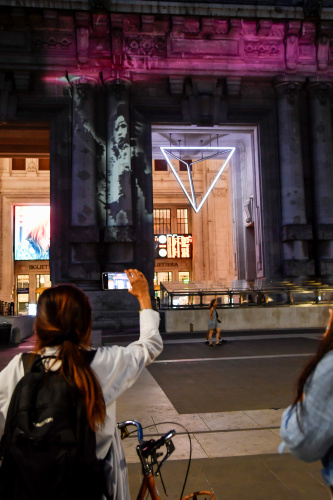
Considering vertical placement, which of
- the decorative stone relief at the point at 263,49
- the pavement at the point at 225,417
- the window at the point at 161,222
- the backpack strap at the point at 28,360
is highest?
the decorative stone relief at the point at 263,49

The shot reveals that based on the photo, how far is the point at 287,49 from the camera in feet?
88.6

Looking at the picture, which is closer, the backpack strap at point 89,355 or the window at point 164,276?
the backpack strap at point 89,355

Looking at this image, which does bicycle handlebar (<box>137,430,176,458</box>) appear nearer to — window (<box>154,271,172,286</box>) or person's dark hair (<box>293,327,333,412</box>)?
person's dark hair (<box>293,327,333,412</box>)

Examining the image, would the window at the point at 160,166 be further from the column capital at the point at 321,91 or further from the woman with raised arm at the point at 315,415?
the woman with raised arm at the point at 315,415

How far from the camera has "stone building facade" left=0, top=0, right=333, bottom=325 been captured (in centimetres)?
2533

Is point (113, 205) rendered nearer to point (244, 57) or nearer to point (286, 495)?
point (244, 57)

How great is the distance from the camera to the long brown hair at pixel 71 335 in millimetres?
2262

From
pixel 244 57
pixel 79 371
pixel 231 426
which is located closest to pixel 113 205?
pixel 244 57

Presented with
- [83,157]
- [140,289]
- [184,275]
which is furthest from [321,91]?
[140,289]

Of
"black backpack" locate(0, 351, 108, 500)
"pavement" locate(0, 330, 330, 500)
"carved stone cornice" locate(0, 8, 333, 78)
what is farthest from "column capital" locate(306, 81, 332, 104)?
"black backpack" locate(0, 351, 108, 500)

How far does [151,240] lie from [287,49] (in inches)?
509

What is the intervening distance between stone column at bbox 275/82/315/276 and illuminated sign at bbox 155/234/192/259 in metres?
17.7

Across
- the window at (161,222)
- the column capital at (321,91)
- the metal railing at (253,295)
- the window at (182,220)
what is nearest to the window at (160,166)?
the window at (161,222)

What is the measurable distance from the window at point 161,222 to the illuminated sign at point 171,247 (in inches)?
27.2
